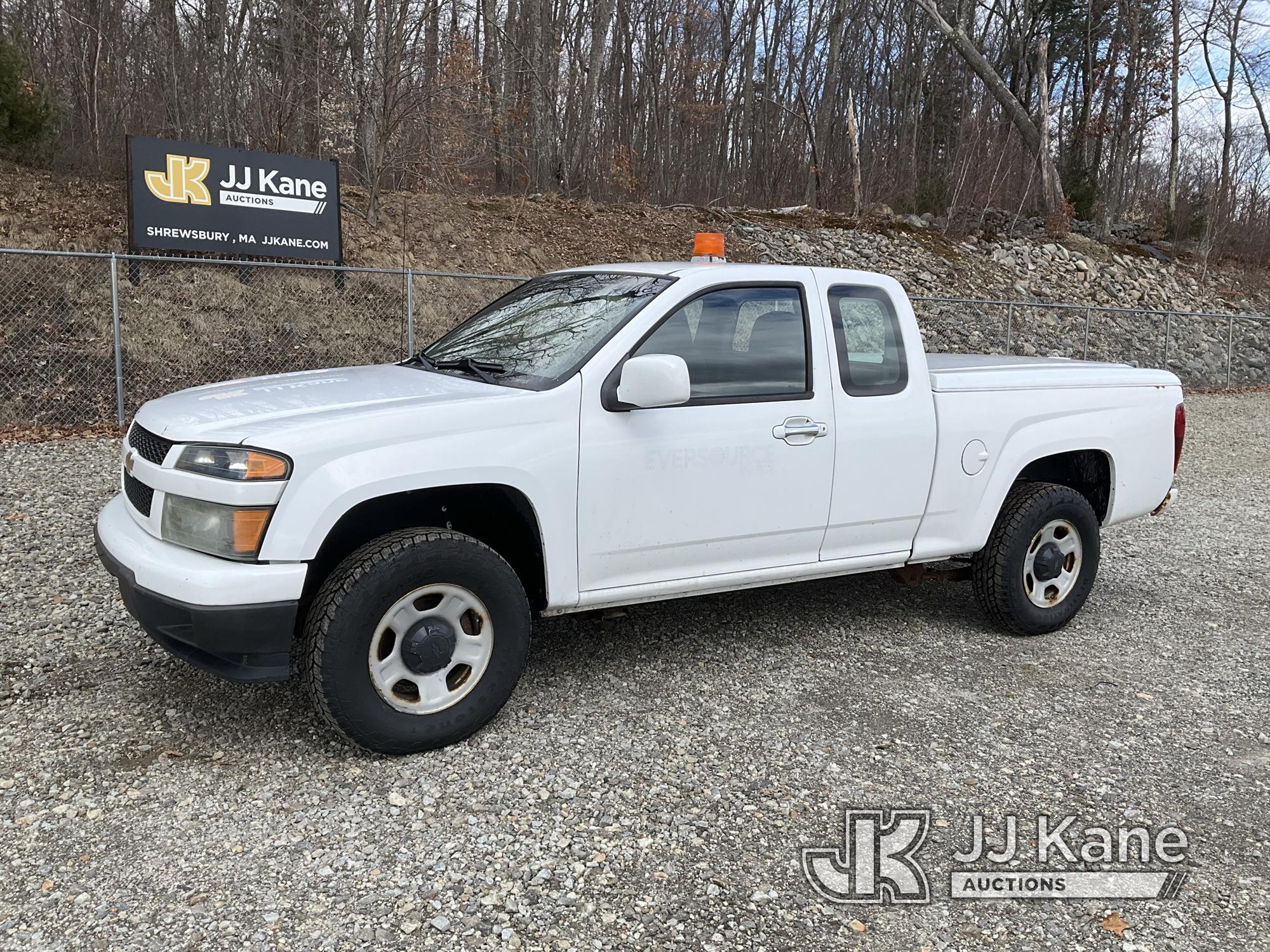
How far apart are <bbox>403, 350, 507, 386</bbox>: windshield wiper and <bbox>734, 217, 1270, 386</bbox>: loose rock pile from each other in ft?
46.8

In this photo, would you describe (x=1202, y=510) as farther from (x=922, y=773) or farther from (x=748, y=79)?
(x=748, y=79)

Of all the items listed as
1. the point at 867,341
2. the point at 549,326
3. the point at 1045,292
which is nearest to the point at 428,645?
the point at 549,326

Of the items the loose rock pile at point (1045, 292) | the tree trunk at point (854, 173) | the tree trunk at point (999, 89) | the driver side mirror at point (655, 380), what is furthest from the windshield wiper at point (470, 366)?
the tree trunk at point (999, 89)

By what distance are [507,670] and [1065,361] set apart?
3.83m

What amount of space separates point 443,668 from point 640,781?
32.8 inches

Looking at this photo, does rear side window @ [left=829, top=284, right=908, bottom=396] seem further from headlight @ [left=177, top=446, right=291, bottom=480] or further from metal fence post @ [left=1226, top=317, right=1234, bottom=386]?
metal fence post @ [left=1226, top=317, right=1234, bottom=386]

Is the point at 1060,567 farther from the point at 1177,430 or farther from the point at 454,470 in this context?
the point at 454,470

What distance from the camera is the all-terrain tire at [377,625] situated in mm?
3359

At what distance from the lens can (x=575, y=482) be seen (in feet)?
12.4

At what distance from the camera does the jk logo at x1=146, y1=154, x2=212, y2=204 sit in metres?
11.5

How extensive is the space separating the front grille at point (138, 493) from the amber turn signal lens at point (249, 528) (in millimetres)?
495

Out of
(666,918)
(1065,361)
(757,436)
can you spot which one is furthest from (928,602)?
(666,918)

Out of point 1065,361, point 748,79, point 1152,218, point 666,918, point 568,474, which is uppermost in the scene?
point 748,79

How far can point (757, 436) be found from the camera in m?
4.18
